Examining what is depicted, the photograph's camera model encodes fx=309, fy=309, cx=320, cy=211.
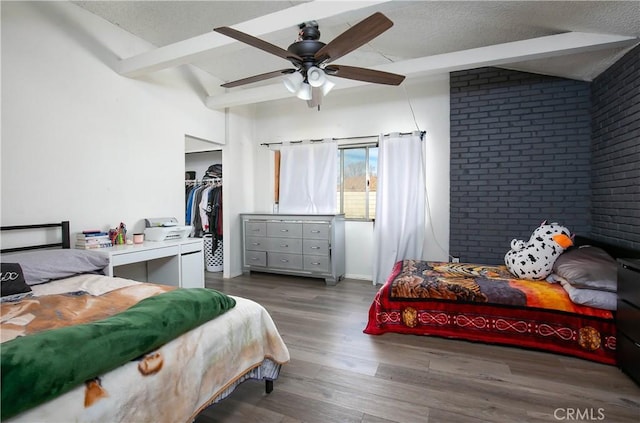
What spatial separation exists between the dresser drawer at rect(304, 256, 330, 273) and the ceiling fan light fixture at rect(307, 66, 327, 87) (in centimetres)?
269

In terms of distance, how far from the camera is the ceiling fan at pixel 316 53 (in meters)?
1.72

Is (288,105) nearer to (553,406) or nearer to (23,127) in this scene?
(23,127)

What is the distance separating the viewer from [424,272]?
310cm

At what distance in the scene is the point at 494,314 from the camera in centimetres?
250

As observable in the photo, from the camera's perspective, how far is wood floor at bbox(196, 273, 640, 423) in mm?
1680

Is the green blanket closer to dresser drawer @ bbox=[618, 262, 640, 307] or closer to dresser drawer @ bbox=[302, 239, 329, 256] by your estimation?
dresser drawer @ bbox=[618, 262, 640, 307]

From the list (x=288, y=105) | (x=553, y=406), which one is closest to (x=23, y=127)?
(x=288, y=105)

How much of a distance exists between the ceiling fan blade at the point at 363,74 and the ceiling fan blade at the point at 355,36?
0.52ft

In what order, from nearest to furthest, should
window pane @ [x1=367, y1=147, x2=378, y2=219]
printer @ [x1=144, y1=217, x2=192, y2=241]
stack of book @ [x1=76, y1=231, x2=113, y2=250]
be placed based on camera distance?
stack of book @ [x1=76, y1=231, x2=113, y2=250] → printer @ [x1=144, y1=217, x2=192, y2=241] → window pane @ [x1=367, y1=147, x2=378, y2=219]

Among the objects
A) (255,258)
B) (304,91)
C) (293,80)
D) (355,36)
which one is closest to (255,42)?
(293,80)

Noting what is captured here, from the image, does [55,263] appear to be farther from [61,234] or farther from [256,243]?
[256,243]

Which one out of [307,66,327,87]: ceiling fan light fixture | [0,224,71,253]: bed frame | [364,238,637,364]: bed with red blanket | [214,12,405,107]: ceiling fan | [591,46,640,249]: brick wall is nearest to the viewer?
[214,12,405,107]: ceiling fan

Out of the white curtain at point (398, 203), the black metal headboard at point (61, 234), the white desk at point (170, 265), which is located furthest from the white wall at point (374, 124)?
the black metal headboard at point (61, 234)

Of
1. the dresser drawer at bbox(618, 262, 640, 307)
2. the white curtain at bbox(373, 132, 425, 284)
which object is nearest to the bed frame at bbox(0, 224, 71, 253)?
the white curtain at bbox(373, 132, 425, 284)
